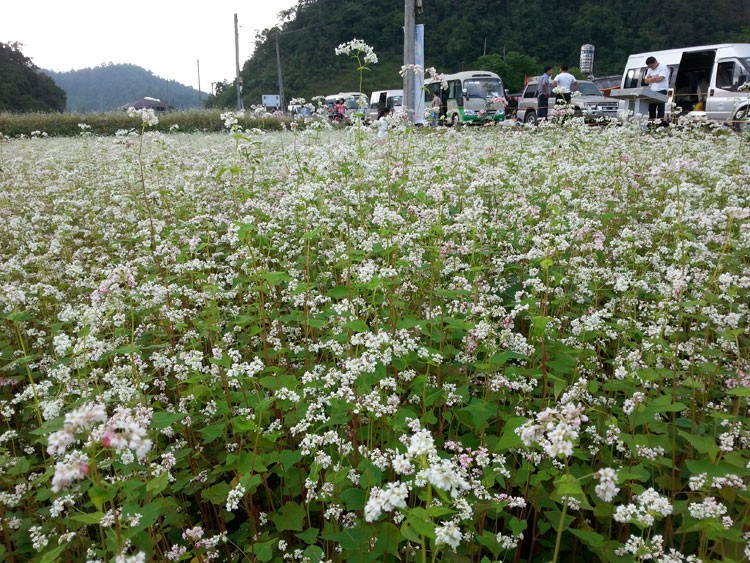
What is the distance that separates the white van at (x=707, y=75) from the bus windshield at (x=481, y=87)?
8.13m

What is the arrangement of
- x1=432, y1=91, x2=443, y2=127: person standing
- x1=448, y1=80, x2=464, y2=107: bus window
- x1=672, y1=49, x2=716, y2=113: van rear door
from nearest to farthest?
x1=432, y1=91, x2=443, y2=127: person standing
x1=672, y1=49, x2=716, y2=113: van rear door
x1=448, y1=80, x2=464, y2=107: bus window

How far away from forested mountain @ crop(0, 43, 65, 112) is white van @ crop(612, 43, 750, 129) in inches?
2709

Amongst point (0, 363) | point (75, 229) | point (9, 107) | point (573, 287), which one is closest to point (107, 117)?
point (75, 229)

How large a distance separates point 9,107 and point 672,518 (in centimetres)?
7813

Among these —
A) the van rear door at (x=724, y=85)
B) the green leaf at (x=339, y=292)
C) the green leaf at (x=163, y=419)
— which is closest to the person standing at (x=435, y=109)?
the green leaf at (x=339, y=292)

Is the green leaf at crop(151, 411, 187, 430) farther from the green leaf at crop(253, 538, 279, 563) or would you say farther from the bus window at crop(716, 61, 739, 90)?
the bus window at crop(716, 61, 739, 90)

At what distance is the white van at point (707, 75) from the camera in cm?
1916

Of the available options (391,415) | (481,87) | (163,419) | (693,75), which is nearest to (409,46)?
(391,415)

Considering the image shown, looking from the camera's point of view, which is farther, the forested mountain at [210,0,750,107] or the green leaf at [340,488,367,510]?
the forested mountain at [210,0,750,107]

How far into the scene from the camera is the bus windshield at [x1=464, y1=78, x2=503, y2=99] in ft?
101

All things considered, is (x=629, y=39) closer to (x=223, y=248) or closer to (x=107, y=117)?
(x=107, y=117)

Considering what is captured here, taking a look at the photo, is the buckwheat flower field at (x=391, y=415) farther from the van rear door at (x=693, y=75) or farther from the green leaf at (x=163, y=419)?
the van rear door at (x=693, y=75)

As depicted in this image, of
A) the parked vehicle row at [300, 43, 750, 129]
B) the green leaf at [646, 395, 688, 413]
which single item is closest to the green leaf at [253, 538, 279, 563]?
the green leaf at [646, 395, 688, 413]

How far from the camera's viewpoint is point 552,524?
237 centimetres
